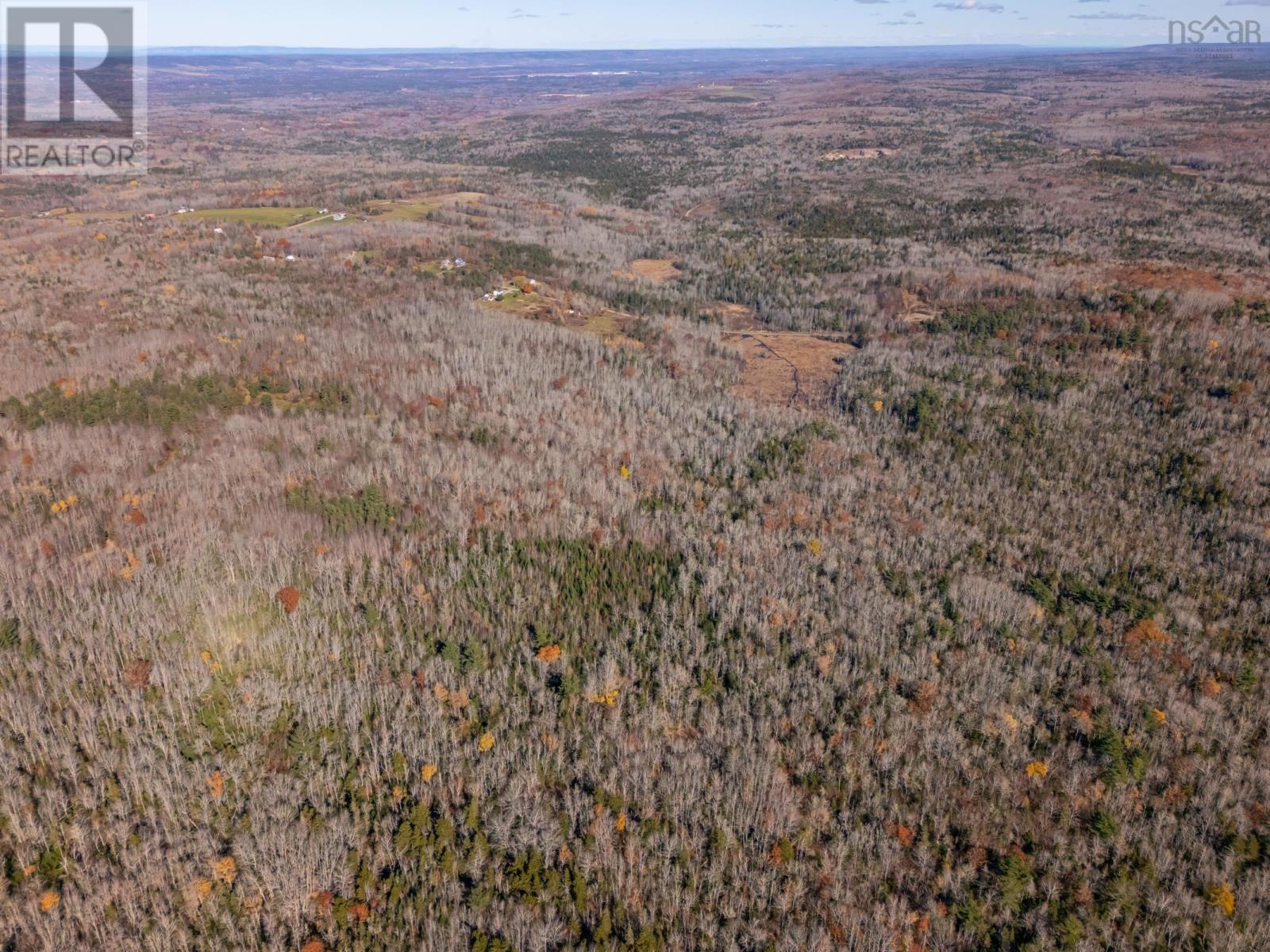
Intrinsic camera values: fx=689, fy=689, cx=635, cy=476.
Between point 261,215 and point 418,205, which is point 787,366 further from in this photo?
point 261,215

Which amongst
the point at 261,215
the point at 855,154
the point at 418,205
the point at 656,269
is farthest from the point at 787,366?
the point at 855,154

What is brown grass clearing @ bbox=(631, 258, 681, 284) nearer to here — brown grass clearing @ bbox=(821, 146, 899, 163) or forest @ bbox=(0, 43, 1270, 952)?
forest @ bbox=(0, 43, 1270, 952)

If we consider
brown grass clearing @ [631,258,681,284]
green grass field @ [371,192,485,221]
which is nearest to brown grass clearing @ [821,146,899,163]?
green grass field @ [371,192,485,221]

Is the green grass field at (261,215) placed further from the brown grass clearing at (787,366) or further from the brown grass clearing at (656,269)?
the brown grass clearing at (787,366)

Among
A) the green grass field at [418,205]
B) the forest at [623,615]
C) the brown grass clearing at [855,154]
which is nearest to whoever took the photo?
the forest at [623,615]

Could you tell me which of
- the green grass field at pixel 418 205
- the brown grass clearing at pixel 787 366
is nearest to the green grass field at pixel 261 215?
the green grass field at pixel 418 205

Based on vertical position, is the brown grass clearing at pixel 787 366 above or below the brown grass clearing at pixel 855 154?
below

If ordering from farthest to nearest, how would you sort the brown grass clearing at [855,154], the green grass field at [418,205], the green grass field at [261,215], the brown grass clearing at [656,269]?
the brown grass clearing at [855,154]
the green grass field at [418,205]
the green grass field at [261,215]
the brown grass clearing at [656,269]

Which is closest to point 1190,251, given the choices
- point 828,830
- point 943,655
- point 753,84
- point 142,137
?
point 943,655

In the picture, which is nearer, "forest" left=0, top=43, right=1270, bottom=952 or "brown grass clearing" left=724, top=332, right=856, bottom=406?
"forest" left=0, top=43, right=1270, bottom=952

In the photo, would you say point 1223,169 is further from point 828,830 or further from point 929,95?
point 929,95

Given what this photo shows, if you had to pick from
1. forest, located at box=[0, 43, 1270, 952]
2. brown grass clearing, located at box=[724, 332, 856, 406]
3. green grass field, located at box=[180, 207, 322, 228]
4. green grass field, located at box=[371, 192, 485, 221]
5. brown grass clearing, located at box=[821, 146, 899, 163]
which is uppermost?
brown grass clearing, located at box=[821, 146, 899, 163]
